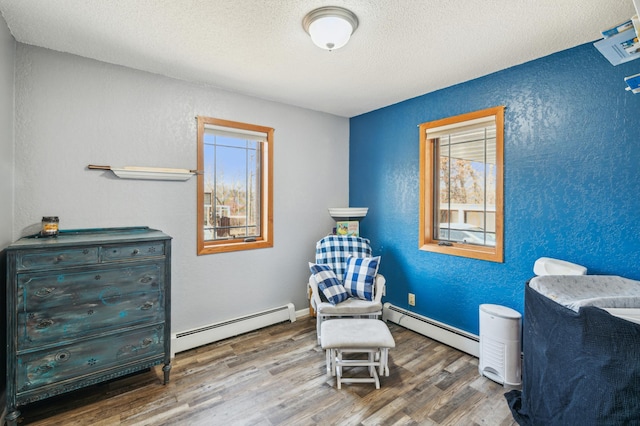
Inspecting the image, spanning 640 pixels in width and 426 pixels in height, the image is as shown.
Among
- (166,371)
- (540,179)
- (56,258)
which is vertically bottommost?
(166,371)

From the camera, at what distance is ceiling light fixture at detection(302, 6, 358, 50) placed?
5.90ft

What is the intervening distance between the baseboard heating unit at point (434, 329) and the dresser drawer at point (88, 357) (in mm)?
2422

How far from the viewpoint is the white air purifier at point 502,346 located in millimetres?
2330

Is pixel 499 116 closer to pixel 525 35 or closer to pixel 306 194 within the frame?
pixel 525 35

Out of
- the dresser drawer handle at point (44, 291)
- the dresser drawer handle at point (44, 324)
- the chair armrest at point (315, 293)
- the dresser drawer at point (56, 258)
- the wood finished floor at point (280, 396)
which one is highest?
the dresser drawer at point (56, 258)

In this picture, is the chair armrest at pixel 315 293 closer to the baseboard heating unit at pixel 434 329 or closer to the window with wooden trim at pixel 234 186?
the window with wooden trim at pixel 234 186

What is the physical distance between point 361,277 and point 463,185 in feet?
4.65

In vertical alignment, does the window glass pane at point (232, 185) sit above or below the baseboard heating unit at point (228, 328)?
above

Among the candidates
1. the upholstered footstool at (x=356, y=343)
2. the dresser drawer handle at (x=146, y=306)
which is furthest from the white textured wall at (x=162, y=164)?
the upholstered footstool at (x=356, y=343)

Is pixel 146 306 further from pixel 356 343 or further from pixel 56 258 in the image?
pixel 356 343

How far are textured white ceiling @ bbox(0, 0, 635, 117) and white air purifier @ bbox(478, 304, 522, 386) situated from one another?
2048 mm

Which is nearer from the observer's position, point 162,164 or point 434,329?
point 162,164

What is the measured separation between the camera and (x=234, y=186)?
338 cm

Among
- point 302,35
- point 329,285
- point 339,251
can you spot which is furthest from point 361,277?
point 302,35
